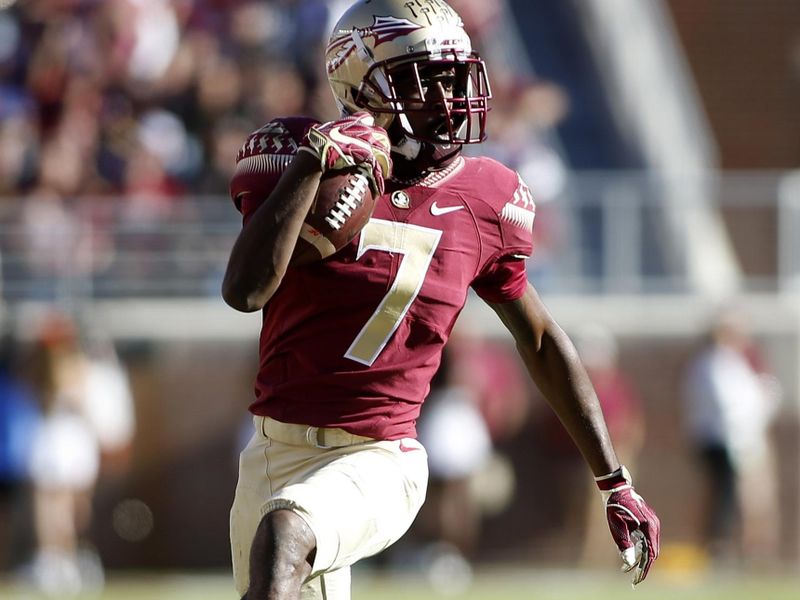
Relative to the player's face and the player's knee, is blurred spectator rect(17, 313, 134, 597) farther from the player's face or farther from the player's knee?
the player's knee

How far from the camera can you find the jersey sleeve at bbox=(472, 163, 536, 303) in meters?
4.26

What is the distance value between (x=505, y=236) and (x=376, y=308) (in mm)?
466

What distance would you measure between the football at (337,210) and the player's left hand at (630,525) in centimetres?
114

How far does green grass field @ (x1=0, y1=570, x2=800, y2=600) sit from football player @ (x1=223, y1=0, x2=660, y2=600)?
5.54 meters

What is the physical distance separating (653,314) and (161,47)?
4.29 m

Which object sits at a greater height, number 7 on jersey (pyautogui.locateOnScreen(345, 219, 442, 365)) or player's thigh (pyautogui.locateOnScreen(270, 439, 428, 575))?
number 7 on jersey (pyautogui.locateOnScreen(345, 219, 442, 365))

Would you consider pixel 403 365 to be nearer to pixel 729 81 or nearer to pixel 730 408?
pixel 730 408

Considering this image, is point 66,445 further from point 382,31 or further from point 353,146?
point 353,146

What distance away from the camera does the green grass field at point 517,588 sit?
9.73m

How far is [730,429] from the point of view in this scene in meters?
11.6

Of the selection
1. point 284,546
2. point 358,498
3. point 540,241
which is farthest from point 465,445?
point 284,546

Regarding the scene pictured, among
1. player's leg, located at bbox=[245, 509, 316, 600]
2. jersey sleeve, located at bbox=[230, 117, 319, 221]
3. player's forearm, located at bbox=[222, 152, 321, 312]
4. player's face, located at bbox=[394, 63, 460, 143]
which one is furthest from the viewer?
player's face, located at bbox=[394, 63, 460, 143]

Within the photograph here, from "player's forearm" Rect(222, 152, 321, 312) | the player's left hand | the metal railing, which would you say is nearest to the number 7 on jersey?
"player's forearm" Rect(222, 152, 321, 312)

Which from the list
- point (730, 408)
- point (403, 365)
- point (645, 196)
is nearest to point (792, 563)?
point (730, 408)
